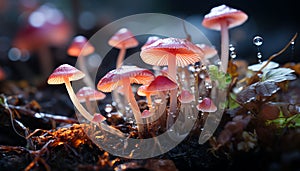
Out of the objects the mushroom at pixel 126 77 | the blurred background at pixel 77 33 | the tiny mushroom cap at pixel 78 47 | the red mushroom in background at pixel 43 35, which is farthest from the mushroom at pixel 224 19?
the red mushroom in background at pixel 43 35

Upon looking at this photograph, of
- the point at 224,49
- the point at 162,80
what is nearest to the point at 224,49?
the point at 224,49

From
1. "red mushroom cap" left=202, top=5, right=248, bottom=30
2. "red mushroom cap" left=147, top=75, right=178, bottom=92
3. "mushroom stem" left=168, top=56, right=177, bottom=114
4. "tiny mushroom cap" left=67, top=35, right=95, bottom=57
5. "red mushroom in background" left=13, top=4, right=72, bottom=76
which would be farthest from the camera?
"red mushroom in background" left=13, top=4, right=72, bottom=76

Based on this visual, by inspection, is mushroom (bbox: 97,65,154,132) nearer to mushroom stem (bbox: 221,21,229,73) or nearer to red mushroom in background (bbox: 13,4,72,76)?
mushroom stem (bbox: 221,21,229,73)

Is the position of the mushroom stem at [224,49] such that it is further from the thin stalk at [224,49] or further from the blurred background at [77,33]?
the blurred background at [77,33]

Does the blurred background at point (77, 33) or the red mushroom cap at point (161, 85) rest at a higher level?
the red mushroom cap at point (161, 85)

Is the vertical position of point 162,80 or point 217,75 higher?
point 162,80

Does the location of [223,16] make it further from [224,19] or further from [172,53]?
[172,53]

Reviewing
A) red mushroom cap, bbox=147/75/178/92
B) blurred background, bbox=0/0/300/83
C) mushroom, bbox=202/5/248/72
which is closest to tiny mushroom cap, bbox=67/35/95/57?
mushroom, bbox=202/5/248/72

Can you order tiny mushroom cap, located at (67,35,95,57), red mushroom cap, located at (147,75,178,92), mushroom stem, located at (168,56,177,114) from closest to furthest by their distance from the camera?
red mushroom cap, located at (147,75,178,92)
mushroom stem, located at (168,56,177,114)
tiny mushroom cap, located at (67,35,95,57)
